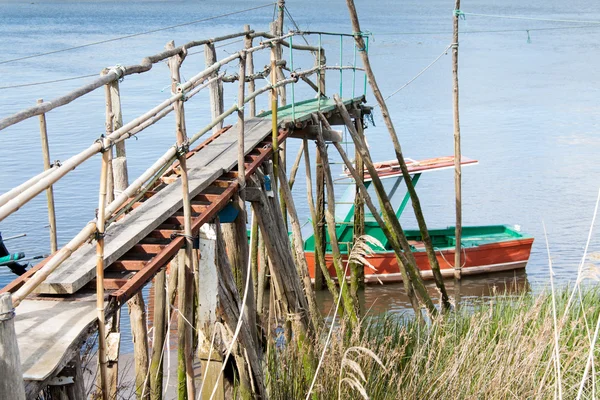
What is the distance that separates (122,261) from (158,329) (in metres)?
1.98

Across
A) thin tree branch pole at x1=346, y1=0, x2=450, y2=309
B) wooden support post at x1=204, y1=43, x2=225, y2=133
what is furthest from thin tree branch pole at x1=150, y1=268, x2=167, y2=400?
thin tree branch pole at x1=346, y1=0, x2=450, y2=309

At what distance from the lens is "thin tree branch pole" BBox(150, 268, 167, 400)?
6.55 metres

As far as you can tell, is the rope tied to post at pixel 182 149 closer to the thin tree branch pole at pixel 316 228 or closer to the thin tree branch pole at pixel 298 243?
the thin tree branch pole at pixel 298 243

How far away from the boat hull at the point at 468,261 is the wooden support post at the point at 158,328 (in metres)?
6.67

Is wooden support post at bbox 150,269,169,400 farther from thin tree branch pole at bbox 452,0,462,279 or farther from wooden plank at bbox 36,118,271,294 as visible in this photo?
thin tree branch pole at bbox 452,0,462,279

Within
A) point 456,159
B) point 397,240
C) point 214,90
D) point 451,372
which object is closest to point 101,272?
point 451,372

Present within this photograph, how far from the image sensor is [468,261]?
15.1 meters

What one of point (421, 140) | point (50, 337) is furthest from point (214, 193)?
point (421, 140)

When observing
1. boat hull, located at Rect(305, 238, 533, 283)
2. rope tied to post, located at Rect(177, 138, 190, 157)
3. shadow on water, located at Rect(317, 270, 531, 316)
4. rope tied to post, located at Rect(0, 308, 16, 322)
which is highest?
rope tied to post, located at Rect(177, 138, 190, 157)

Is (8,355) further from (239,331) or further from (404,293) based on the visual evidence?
(404,293)

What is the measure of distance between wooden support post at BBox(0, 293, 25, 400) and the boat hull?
11456mm

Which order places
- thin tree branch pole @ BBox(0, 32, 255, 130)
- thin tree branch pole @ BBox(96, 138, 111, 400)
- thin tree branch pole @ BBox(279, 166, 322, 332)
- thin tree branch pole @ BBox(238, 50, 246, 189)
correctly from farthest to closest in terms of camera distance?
thin tree branch pole @ BBox(279, 166, 322, 332) → thin tree branch pole @ BBox(238, 50, 246, 189) → thin tree branch pole @ BBox(96, 138, 111, 400) → thin tree branch pole @ BBox(0, 32, 255, 130)

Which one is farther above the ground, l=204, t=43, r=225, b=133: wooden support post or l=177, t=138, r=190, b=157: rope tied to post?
l=204, t=43, r=225, b=133: wooden support post

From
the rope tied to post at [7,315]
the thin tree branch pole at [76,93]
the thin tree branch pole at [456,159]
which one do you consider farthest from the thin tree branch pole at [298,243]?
the rope tied to post at [7,315]
